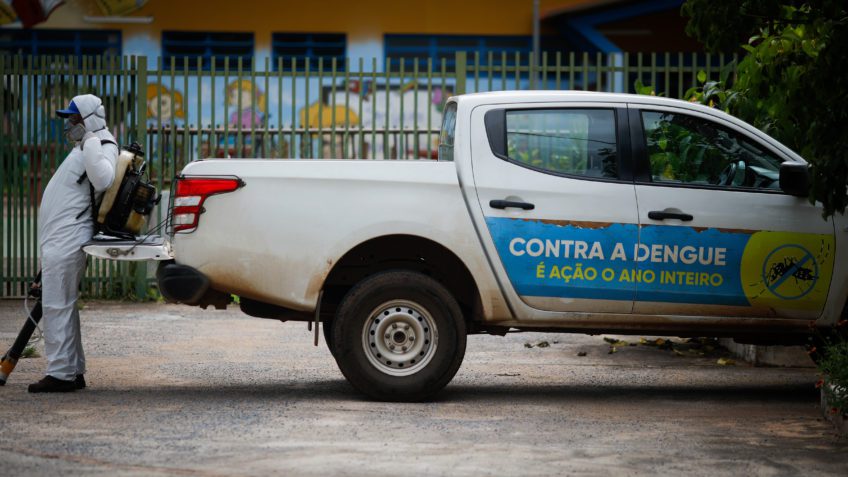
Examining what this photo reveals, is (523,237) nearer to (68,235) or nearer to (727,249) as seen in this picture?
(727,249)

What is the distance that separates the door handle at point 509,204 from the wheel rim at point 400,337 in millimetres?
761

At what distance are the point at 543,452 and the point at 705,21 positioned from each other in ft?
9.59

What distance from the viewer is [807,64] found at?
839cm

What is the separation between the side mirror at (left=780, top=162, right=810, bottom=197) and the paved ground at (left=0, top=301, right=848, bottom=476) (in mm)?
1373

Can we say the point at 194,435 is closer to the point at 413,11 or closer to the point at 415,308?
the point at 415,308

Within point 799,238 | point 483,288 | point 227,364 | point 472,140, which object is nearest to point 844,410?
point 799,238

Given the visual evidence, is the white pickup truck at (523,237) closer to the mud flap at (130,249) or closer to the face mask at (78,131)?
the mud flap at (130,249)

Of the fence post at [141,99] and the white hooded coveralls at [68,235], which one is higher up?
the fence post at [141,99]

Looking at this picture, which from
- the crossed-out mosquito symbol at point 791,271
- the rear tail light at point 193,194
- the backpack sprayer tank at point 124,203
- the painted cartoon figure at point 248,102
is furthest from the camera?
the painted cartoon figure at point 248,102

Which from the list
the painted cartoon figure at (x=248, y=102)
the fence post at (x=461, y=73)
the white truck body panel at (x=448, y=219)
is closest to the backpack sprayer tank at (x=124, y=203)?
the white truck body panel at (x=448, y=219)

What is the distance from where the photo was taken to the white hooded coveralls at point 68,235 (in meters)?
8.49

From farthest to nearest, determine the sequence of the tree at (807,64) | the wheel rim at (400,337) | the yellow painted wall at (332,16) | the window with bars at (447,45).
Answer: the window with bars at (447,45) → the yellow painted wall at (332,16) → the wheel rim at (400,337) → the tree at (807,64)

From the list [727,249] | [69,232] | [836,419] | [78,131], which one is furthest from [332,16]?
[836,419]

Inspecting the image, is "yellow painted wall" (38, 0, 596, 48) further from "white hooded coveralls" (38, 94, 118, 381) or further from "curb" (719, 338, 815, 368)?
"white hooded coveralls" (38, 94, 118, 381)
